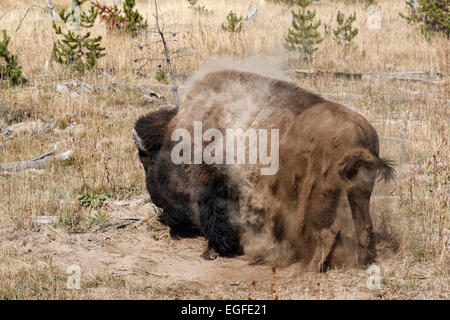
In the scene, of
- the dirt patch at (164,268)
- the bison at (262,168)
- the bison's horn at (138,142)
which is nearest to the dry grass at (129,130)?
the dirt patch at (164,268)

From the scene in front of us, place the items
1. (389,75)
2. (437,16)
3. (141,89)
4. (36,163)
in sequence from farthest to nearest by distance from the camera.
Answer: (437,16) → (389,75) → (141,89) → (36,163)

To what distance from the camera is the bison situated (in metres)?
3.94

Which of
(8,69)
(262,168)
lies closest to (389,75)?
(262,168)

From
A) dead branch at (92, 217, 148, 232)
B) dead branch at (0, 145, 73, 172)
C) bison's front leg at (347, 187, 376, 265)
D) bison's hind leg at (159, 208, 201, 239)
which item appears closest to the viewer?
bison's front leg at (347, 187, 376, 265)

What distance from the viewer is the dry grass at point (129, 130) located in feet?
14.6

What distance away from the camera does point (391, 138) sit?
7250 mm

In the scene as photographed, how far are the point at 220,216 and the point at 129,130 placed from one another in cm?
→ 438

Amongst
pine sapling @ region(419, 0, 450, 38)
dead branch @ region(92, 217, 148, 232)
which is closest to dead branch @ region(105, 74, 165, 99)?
dead branch @ region(92, 217, 148, 232)

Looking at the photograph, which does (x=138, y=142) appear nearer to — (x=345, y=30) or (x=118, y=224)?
(x=118, y=224)

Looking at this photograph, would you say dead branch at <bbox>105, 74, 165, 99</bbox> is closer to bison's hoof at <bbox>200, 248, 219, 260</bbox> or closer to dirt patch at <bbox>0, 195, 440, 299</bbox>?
dirt patch at <bbox>0, 195, 440, 299</bbox>

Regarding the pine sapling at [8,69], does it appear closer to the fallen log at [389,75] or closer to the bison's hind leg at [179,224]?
the fallen log at [389,75]

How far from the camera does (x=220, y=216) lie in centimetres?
480

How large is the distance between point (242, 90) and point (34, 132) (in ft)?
16.7

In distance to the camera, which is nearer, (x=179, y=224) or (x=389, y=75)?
(x=179, y=224)
